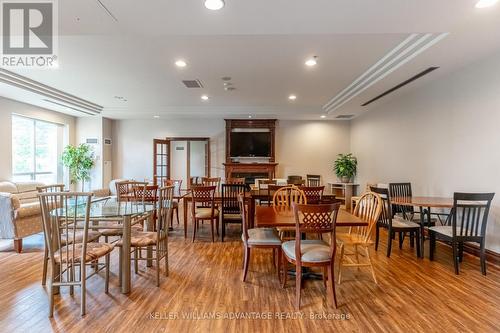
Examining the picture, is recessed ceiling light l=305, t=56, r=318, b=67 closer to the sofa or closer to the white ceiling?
the white ceiling

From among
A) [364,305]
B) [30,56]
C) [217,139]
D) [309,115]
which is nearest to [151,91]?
[30,56]

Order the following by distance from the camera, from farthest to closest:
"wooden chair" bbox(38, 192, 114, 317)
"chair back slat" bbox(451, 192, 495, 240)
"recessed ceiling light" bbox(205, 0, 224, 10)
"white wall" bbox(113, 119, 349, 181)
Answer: "white wall" bbox(113, 119, 349, 181)
"chair back slat" bbox(451, 192, 495, 240)
"recessed ceiling light" bbox(205, 0, 224, 10)
"wooden chair" bbox(38, 192, 114, 317)

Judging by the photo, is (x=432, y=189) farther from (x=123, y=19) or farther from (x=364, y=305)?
(x=123, y=19)

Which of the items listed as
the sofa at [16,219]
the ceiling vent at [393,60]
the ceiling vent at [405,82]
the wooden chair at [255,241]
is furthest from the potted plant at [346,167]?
the sofa at [16,219]

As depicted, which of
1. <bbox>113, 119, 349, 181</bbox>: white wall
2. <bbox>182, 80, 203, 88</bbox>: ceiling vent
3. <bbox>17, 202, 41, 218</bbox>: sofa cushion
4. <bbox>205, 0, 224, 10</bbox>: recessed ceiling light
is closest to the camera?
<bbox>205, 0, 224, 10</bbox>: recessed ceiling light

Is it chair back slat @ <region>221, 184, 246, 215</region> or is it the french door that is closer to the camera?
chair back slat @ <region>221, 184, 246, 215</region>

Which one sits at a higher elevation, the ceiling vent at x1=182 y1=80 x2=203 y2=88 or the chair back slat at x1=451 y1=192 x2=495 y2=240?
the ceiling vent at x1=182 y1=80 x2=203 y2=88

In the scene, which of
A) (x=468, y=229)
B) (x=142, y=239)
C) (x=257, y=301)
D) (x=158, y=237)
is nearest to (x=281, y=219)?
(x=257, y=301)

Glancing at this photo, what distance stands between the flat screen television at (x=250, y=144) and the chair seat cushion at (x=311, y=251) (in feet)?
18.7

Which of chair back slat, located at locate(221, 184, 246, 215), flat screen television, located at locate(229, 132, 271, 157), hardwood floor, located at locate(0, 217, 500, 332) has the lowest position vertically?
hardwood floor, located at locate(0, 217, 500, 332)

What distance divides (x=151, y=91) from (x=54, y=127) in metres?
4.02

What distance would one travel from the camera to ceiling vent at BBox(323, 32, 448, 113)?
3285 mm

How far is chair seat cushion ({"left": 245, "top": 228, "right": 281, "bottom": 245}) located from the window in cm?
642

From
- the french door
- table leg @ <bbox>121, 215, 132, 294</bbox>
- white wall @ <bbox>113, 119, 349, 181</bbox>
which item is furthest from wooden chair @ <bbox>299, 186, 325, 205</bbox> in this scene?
the french door
